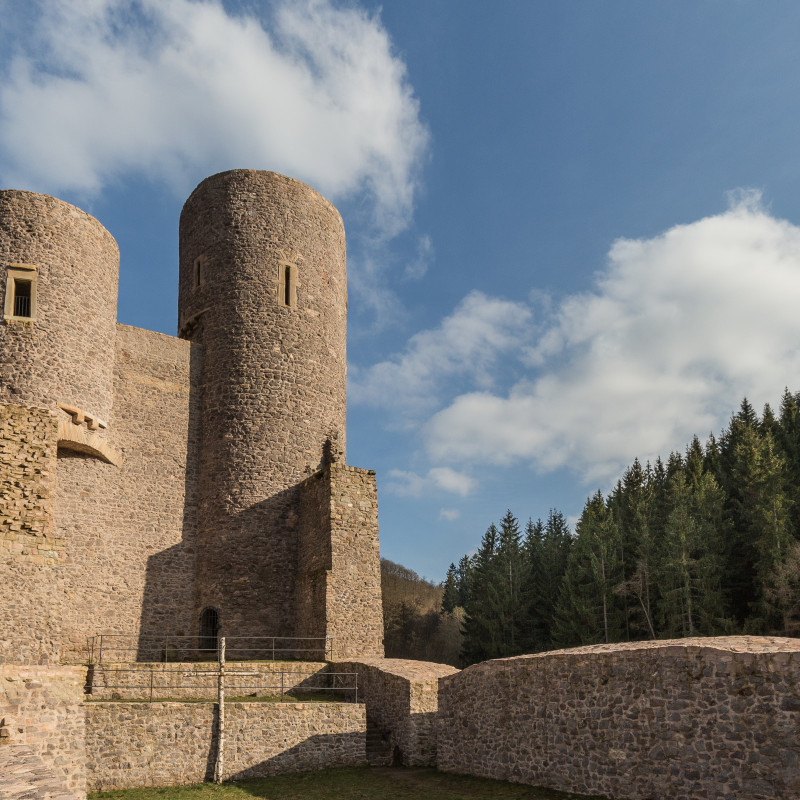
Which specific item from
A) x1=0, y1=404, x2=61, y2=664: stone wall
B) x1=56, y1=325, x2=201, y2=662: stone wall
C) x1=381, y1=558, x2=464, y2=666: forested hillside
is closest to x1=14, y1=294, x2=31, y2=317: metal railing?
x1=56, y1=325, x2=201, y2=662: stone wall

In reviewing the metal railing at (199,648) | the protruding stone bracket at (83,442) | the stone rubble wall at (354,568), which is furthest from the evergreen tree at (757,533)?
the protruding stone bracket at (83,442)

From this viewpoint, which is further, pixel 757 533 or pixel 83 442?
pixel 757 533

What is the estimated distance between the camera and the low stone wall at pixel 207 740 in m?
14.2

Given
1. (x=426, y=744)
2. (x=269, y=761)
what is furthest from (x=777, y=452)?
(x=269, y=761)

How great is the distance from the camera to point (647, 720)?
442 inches

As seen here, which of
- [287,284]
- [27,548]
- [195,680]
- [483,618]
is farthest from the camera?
[483,618]

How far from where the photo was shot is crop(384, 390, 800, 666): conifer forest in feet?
98.6

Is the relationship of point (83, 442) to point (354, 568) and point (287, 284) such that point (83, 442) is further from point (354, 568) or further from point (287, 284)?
point (287, 284)

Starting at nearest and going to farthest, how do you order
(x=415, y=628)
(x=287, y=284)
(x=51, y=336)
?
(x=51, y=336), (x=287, y=284), (x=415, y=628)

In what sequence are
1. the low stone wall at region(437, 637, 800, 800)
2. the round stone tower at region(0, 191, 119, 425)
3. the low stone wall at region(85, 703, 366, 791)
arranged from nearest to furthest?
the low stone wall at region(437, 637, 800, 800) < the low stone wall at region(85, 703, 366, 791) < the round stone tower at region(0, 191, 119, 425)

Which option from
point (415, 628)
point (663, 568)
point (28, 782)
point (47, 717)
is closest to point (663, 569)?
point (663, 568)

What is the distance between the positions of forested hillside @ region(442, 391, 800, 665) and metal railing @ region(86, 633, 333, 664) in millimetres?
16066

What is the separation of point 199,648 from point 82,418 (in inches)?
275

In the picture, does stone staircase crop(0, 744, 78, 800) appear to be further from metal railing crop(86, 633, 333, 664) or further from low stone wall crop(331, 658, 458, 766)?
metal railing crop(86, 633, 333, 664)
